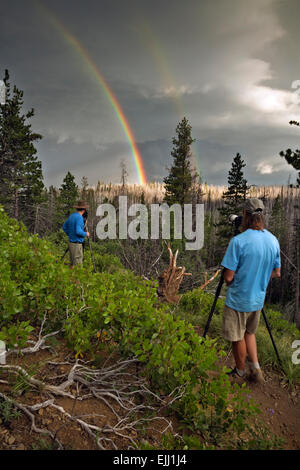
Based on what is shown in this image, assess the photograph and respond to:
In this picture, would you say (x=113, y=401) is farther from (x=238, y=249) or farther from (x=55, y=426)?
(x=238, y=249)

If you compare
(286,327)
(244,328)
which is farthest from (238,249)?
(286,327)

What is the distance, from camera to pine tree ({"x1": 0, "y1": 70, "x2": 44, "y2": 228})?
24.8m

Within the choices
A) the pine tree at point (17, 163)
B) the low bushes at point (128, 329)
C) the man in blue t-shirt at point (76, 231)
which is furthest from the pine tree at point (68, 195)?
the low bushes at point (128, 329)

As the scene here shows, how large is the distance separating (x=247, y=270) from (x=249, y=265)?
0.22ft

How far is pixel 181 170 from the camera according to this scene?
33969 mm

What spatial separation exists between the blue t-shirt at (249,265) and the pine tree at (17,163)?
23.7m

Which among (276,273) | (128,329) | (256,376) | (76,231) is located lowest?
(256,376)

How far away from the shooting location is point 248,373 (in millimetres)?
3947

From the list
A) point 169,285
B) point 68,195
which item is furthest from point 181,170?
point 169,285

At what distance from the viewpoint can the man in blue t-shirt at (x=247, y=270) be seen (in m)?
3.36

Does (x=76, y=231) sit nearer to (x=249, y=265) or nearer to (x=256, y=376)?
(x=249, y=265)

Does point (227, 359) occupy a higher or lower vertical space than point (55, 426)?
lower

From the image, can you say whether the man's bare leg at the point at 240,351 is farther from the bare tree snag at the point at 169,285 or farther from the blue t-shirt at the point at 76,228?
the blue t-shirt at the point at 76,228

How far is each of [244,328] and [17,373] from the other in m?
2.61
